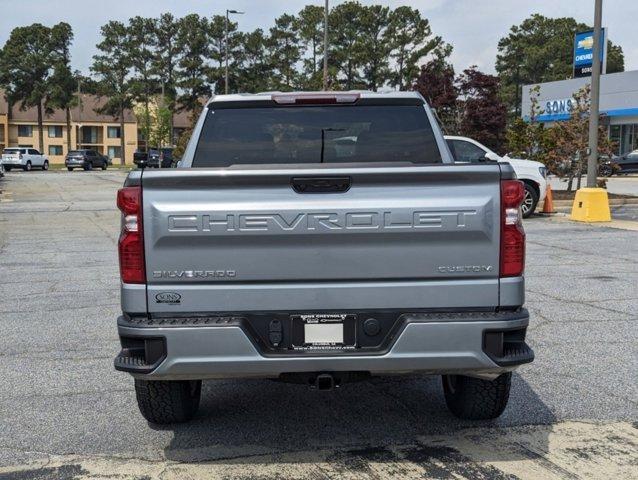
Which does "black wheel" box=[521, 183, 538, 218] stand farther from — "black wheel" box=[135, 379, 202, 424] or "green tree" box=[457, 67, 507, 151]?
"green tree" box=[457, 67, 507, 151]

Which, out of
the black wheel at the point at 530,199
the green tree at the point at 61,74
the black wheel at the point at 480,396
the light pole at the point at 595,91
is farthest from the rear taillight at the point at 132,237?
the green tree at the point at 61,74

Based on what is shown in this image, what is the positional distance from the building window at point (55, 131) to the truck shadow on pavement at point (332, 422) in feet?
332

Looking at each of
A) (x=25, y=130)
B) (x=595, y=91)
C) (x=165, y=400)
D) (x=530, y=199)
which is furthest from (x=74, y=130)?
(x=165, y=400)

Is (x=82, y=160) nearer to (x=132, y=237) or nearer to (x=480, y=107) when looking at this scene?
(x=480, y=107)

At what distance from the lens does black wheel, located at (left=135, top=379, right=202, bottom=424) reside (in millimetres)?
4449

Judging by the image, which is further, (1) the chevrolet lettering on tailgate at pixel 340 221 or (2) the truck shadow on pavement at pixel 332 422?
(2) the truck shadow on pavement at pixel 332 422

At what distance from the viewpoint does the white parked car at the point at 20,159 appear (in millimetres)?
61844

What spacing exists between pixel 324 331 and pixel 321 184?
2.46ft

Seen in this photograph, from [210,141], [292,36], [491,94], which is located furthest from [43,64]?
[210,141]

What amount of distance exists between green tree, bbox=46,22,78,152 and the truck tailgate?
90.3 meters

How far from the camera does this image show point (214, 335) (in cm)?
378

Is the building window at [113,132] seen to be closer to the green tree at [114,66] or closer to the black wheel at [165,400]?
the green tree at [114,66]

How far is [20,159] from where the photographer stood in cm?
6231

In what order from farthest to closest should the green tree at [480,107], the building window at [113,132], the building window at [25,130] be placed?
the building window at [113,132], the building window at [25,130], the green tree at [480,107]
